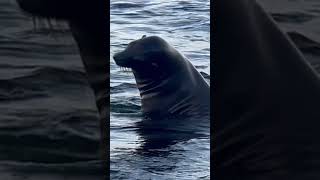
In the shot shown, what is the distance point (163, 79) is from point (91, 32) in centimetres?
263

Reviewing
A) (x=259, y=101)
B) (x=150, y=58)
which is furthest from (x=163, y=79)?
(x=259, y=101)

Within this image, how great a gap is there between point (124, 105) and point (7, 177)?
3.20m

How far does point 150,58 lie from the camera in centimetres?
455

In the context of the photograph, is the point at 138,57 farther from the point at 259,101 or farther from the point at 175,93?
the point at 259,101

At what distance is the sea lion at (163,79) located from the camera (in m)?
4.51

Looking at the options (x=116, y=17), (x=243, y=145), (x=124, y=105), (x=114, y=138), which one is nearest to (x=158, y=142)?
(x=114, y=138)

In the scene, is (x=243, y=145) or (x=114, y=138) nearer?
(x=243, y=145)

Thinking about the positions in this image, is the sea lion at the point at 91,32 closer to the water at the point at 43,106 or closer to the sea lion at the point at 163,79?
the water at the point at 43,106

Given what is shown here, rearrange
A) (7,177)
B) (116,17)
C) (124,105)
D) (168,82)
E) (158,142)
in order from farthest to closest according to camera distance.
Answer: (116,17) < (124,105) < (168,82) < (158,142) < (7,177)

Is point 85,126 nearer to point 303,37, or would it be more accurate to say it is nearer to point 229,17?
point 229,17

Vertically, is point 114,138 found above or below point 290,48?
below

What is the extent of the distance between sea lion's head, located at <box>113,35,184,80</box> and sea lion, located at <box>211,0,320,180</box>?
7.37ft

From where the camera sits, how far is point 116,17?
731cm

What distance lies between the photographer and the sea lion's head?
447 centimetres
